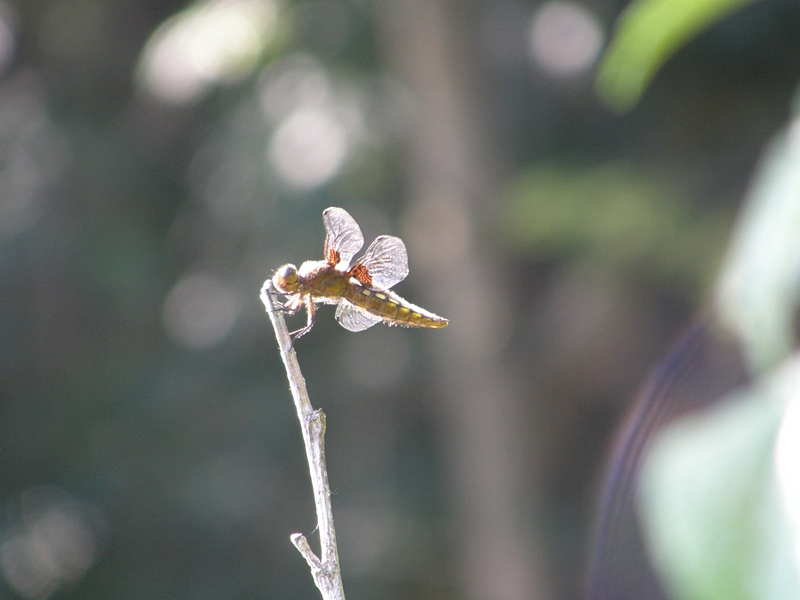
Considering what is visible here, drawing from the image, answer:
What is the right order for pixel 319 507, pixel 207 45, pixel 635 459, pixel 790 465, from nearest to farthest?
1. pixel 790 465
2. pixel 319 507
3. pixel 635 459
4. pixel 207 45

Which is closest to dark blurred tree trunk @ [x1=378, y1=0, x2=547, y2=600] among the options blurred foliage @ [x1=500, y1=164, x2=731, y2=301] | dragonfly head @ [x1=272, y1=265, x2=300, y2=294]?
blurred foliage @ [x1=500, y1=164, x2=731, y2=301]

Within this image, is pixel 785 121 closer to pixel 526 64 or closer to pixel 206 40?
pixel 526 64

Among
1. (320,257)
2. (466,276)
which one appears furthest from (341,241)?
(320,257)

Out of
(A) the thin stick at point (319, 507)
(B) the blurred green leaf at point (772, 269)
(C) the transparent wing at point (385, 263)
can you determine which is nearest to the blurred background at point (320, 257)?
(C) the transparent wing at point (385, 263)

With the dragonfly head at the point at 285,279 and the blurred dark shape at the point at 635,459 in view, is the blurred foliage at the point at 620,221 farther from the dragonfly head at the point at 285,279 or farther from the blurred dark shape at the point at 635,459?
the dragonfly head at the point at 285,279

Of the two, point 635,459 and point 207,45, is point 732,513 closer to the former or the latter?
point 635,459

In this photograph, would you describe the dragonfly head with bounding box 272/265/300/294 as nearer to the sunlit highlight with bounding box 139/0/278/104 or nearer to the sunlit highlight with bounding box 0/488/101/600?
the sunlit highlight with bounding box 139/0/278/104

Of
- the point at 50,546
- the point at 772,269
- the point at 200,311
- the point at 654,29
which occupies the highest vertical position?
the point at 200,311

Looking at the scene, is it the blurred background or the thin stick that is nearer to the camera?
the thin stick
